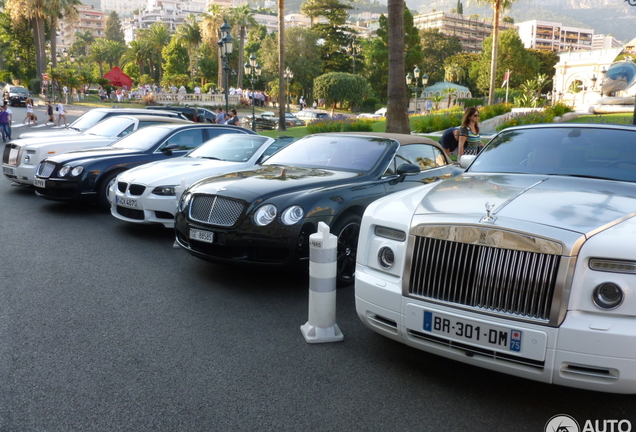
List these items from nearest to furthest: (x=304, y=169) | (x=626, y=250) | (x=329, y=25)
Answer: (x=626, y=250), (x=304, y=169), (x=329, y=25)

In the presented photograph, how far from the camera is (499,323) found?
3.08m

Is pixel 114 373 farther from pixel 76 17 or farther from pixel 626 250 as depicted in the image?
pixel 76 17

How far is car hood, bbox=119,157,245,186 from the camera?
746 centimetres

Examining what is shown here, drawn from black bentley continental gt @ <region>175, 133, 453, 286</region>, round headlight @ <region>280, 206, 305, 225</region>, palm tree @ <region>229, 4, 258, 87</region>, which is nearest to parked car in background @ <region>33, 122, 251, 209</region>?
black bentley continental gt @ <region>175, 133, 453, 286</region>

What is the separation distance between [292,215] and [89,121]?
1022cm

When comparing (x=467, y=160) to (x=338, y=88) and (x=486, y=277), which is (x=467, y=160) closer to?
(x=486, y=277)

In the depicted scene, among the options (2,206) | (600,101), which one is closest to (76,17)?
(600,101)

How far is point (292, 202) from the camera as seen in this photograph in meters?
5.27

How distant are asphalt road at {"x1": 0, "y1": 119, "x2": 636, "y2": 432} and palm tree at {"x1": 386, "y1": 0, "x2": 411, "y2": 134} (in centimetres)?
944

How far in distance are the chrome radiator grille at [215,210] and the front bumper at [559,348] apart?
7.62 feet

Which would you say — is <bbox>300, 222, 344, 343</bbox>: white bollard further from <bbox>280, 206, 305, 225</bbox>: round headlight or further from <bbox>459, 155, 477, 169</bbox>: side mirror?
<bbox>459, 155, 477, 169</bbox>: side mirror

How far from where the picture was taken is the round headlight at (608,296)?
284cm

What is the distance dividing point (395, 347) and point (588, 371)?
1555 millimetres

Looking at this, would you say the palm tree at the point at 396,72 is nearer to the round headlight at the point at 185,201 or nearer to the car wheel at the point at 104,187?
the car wheel at the point at 104,187
